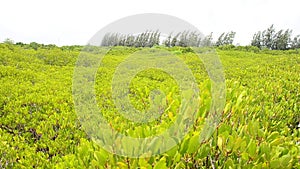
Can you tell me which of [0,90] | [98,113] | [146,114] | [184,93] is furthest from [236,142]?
[0,90]

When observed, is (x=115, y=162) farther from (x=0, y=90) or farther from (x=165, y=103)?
(x=0, y=90)

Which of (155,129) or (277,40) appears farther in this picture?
(277,40)

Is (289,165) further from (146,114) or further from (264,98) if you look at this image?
(264,98)

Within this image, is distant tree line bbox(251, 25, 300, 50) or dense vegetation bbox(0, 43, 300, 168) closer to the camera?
dense vegetation bbox(0, 43, 300, 168)

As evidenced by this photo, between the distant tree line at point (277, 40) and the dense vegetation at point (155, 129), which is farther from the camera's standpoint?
the distant tree line at point (277, 40)

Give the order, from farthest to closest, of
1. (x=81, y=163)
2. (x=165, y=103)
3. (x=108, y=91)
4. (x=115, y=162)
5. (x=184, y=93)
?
(x=108, y=91) < (x=165, y=103) < (x=184, y=93) < (x=81, y=163) < (x=115, y=162)

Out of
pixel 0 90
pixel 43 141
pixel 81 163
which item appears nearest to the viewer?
pixel 81 163

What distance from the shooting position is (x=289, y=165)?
151 cm

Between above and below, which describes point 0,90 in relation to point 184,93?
below

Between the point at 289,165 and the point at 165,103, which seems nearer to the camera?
the point at 289,165

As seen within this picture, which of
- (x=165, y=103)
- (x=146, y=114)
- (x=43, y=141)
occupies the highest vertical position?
(x=165, y=103)

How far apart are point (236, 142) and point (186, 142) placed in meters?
0.25

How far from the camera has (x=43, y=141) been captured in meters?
3.17

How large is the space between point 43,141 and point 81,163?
161 centimetres
